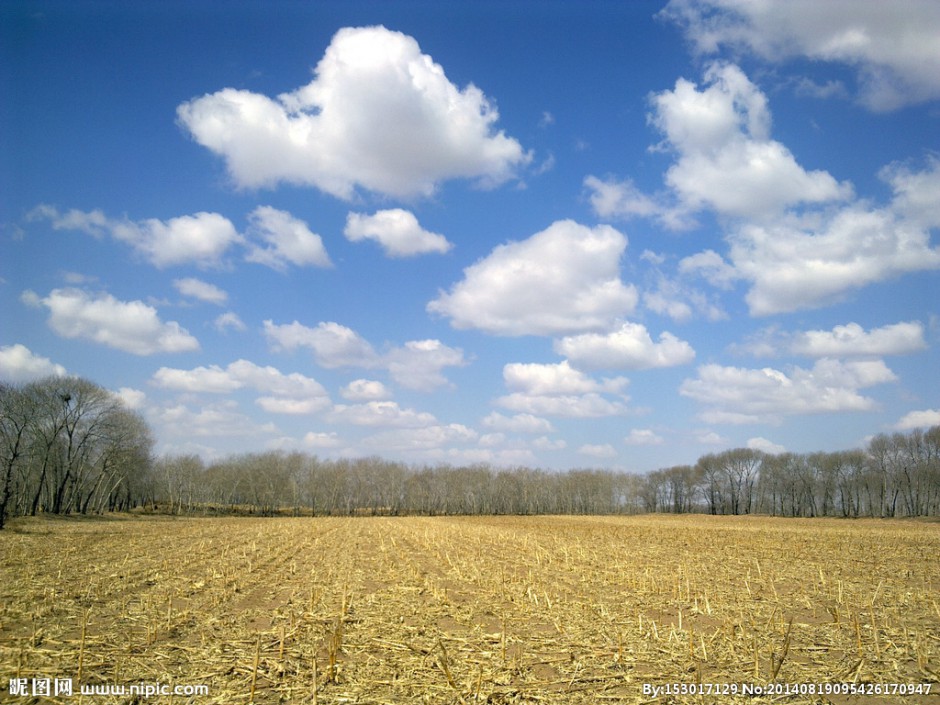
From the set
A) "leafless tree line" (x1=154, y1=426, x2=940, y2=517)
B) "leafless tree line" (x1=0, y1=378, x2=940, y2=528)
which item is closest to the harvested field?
"leafless tree line" (x1=0, y1=378, x2=940, y2=528)

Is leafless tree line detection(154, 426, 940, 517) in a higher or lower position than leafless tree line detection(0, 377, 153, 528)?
lower

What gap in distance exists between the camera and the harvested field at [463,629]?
8383 millimetres

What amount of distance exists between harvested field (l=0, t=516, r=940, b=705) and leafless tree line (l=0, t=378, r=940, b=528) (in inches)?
2189

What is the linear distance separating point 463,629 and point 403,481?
444 ft

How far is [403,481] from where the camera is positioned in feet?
469

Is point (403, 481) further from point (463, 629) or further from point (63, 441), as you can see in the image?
→ point (463, 629)

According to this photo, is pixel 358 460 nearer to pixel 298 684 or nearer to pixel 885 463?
pixel 885 463

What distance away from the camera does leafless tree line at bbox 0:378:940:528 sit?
6856 cm

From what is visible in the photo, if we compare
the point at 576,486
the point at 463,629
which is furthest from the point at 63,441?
the point at 576,486

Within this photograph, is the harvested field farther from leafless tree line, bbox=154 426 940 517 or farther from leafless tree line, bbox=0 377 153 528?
leafless tree line, bbox=154 426 940 517

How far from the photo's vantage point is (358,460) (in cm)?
14912

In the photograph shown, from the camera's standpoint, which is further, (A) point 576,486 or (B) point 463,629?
(A) point 576,486

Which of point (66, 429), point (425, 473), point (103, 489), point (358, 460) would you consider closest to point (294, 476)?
point (358, 460)

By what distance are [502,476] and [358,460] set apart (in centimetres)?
4097
